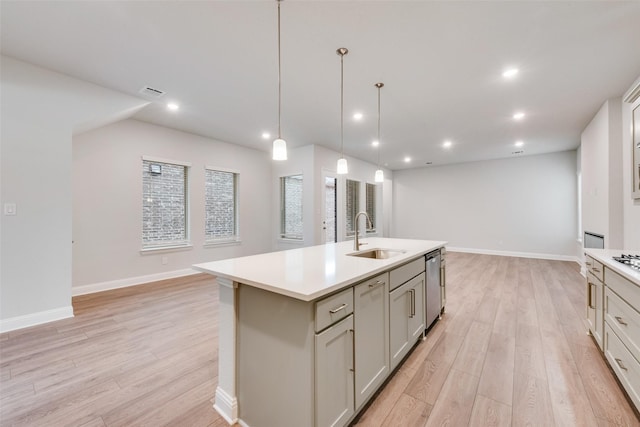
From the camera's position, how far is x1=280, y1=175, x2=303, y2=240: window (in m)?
6.29

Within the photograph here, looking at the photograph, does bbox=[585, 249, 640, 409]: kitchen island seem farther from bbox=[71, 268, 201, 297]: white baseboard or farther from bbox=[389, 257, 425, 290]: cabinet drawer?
bbox=[71, 268, 201, 297]: white baseboard

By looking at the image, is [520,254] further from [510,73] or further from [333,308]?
[333,308]

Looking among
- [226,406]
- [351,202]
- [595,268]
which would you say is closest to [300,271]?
[226,406]

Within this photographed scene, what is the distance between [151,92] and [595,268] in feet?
16.9

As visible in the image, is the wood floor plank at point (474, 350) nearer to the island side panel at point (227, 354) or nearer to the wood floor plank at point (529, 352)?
the wood floor plank at point (529, 352)

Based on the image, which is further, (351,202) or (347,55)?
(351,202)

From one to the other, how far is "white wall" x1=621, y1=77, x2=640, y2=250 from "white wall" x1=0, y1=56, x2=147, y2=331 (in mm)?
6643

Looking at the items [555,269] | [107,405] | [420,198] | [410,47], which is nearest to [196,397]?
[107,405]

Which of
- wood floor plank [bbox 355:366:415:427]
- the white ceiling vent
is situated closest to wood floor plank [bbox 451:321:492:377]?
wood floor plank [bbox 355:366:415:427]

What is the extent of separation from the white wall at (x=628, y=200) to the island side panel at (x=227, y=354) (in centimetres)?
455

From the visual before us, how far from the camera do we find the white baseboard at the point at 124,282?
384 cm

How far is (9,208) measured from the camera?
9.02 ft

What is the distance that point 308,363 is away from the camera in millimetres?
1239

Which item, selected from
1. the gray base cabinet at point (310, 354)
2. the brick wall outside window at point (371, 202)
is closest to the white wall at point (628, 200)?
the gray base cabinet at point (310, 354)
